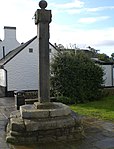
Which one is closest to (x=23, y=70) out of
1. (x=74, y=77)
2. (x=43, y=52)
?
(x=74, y=77)

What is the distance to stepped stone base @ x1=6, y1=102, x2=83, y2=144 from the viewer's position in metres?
7.48

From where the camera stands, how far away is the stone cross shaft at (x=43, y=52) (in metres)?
8.28

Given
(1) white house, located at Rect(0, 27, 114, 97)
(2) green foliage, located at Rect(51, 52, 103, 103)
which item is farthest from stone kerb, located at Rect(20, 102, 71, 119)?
(1) white house, located at Rect(0, 27, 114, 97)

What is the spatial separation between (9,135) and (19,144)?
53cm

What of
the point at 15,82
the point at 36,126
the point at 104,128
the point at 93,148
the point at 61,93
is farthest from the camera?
the point at 15,82

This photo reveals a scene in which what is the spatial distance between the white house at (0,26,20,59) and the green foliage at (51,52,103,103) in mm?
14163

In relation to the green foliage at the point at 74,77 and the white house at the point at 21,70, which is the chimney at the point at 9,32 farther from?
the green foliage at the point at 74,77

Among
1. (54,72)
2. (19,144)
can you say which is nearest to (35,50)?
(54,72)

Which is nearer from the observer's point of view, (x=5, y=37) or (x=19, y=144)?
(x=19, y=144)

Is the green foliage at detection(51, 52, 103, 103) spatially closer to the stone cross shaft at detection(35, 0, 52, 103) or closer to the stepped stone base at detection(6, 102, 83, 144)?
the stone cross shaft at detection(35, 0, 52, 103)

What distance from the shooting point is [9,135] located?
775cm

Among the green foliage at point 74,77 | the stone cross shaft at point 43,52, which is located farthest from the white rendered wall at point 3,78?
the stone cross shaft at point 43,52

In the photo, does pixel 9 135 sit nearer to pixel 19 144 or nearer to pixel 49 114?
pixel 19 144

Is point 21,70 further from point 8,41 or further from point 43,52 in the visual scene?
point 43,52
